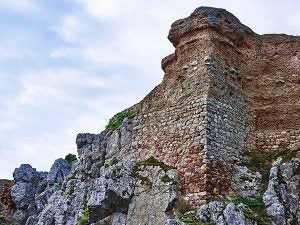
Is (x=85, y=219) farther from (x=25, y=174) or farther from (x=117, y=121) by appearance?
(x=25, y=174)

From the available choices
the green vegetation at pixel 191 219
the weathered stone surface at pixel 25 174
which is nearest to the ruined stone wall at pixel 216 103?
the green vegetation at pixel 191 219

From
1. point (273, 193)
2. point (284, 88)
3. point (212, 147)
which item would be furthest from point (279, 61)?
point (273, 193)

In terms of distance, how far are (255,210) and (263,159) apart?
2.98 metres

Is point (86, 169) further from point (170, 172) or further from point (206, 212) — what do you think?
point (206, 212)

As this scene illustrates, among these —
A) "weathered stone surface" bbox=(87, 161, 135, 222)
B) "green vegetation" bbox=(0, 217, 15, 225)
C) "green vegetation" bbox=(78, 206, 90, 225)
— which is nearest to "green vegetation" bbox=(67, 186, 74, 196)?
"green vegetation" bbox=(78, 206, 90, 225)

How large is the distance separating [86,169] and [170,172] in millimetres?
6581

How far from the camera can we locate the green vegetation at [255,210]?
1434 cm

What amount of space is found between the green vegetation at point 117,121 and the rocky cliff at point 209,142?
0.63 ft

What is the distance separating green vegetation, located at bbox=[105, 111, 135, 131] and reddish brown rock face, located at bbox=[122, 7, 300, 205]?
1.85 meters

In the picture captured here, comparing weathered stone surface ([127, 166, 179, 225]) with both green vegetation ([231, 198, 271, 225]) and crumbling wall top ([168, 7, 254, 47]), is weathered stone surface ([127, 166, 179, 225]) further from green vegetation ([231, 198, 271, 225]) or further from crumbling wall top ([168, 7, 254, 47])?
crumbling wall top ([168, 7, 254, 47])

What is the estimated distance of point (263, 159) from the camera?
17484 millimetres

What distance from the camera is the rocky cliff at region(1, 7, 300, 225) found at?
51.9 ft

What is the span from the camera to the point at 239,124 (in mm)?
18250

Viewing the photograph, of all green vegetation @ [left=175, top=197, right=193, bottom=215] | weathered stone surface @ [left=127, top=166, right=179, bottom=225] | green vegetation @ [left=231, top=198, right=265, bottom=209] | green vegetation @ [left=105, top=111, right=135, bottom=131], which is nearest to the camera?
green vegetation @ [left=231, top=198, right=265, bottom=209]
